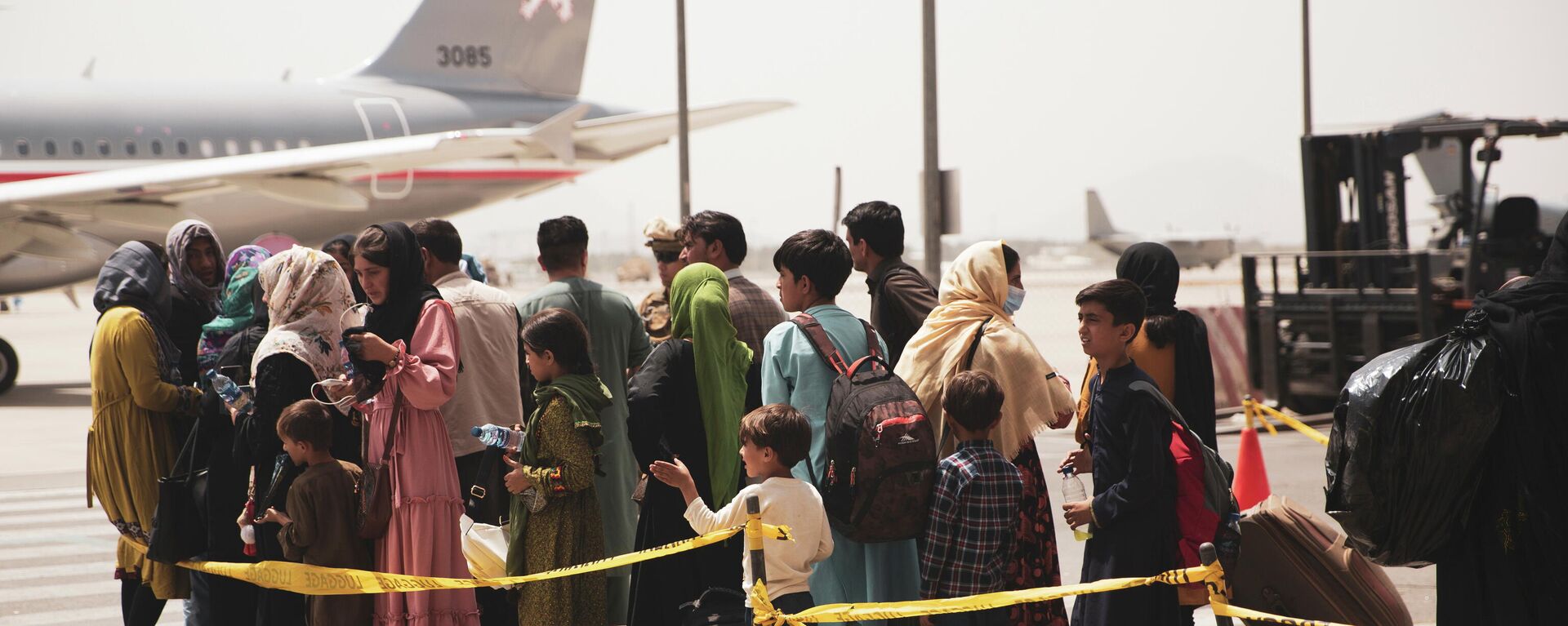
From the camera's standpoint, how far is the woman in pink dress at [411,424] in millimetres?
4738

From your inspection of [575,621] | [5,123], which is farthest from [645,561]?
[5,123]

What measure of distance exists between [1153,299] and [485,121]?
74.8 feet

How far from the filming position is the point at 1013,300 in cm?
542

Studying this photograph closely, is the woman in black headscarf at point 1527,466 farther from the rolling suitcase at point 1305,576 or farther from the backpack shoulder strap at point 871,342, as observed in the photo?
the backpack shoulder strap at point 871,342

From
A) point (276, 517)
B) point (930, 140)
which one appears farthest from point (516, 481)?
point (930, 140)

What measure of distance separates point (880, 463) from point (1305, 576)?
1400 mm

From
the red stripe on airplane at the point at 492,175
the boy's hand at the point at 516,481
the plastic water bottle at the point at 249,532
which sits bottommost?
the plastic water bottle at the point at 249,532

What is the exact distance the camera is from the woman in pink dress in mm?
4738

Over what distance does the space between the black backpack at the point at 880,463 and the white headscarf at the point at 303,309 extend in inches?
69.5

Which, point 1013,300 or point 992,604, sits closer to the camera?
point 992,604

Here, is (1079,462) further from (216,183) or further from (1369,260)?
(216,183)

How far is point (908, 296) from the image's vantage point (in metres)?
5.58

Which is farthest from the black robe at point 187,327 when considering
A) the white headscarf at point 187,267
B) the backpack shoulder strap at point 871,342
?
the backpack shoulder strap at point 871,342

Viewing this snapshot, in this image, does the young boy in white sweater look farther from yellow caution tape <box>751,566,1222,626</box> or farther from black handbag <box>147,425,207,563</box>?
black handbag <box>147,425,207,563</box>
